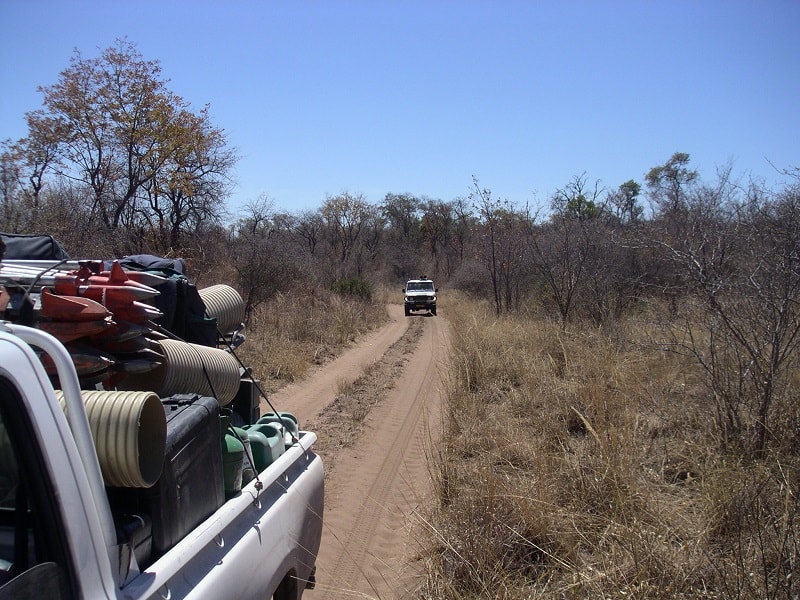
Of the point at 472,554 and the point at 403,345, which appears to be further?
the point at 403,345

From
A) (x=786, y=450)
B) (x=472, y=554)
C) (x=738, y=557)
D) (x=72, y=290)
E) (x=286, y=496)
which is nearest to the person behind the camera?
(x=72, y=290)

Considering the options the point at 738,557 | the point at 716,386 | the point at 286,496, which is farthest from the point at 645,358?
the point at 286,496

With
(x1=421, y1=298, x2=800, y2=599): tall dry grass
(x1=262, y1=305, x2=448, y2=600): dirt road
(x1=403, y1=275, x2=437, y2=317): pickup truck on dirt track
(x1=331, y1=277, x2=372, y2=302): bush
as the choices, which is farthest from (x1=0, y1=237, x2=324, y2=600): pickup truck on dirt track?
(x1=403, y1=275, x2=437, y2=317): pickup truck on dirt track

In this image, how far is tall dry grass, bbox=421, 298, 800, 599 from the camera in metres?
3.10

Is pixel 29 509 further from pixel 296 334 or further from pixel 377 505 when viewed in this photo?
pixel 296 334

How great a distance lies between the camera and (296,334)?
14859mm

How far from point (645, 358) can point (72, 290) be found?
694cm

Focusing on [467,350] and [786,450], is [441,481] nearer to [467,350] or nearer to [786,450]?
[786,450]

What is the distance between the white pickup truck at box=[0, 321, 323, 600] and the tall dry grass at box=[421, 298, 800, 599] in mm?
1802

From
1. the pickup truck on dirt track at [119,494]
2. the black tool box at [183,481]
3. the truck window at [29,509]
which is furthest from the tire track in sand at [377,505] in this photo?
the truck window at [29,509]

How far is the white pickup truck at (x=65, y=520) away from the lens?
1.51 m

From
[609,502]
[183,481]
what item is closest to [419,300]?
[609,502]

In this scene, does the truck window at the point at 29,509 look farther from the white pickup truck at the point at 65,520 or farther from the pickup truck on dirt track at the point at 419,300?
the pickup truck on dirt track at the point at 419,300

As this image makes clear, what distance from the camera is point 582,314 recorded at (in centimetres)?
1292
